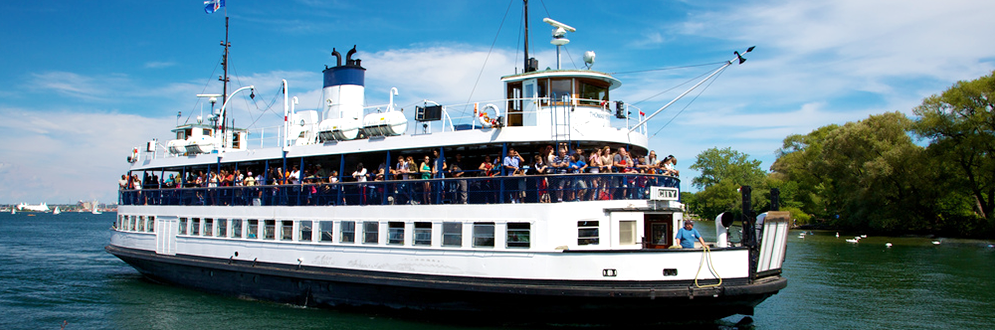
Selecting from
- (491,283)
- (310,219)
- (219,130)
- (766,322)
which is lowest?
(766,322)

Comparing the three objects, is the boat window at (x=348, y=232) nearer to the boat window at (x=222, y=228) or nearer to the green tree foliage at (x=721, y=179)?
the boat window at (x=222, y=228)

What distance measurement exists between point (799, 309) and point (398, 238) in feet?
37.4

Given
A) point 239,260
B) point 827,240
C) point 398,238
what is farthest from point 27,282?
point 827,240

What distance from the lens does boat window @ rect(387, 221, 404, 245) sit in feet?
49.4

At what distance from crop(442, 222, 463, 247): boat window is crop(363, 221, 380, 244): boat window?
6.41 ft

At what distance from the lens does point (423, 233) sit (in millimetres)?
14727

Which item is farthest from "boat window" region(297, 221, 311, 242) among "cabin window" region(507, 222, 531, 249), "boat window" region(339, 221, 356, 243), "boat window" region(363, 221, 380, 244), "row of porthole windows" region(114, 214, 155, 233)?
"row of porthole windows" region(114, 214, 155, 233)

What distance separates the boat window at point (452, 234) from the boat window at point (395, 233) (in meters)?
1.24

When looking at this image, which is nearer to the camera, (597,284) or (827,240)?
(597,284)

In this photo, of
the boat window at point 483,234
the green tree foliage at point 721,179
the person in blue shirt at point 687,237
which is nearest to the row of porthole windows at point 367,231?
the boat window at point 483,234

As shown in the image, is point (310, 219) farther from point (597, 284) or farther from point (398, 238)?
point (597, 284)

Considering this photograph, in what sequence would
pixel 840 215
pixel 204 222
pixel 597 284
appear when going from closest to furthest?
pixel 597 284 → pixel 204 222 → pixel 840 215

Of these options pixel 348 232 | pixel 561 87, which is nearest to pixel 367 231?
pixel 348 232

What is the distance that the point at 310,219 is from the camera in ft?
54.8
